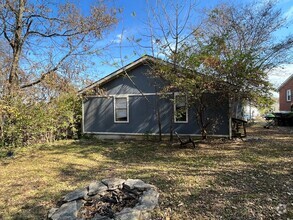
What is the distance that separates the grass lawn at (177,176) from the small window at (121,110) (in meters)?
2.93

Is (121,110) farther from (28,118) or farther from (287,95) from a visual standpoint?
(287,95)

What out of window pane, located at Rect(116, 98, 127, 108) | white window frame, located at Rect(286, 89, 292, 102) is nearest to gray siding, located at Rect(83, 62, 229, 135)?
window pane, located at Rect(116, 98, 127, 108)

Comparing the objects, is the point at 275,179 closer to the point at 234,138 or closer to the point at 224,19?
the point at 234,138

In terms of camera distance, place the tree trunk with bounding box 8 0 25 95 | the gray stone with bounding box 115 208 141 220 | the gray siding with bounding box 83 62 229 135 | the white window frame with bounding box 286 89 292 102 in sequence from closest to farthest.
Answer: the gray stone with bounding box 115 208 141 220 < the tree trunk with bounding box 8 0 25 95 < the gray siding with bounding box 83 62 229 135 < the white window frame with bounding box 286 89 292 102

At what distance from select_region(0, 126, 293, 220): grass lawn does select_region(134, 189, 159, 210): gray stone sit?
0.39 ft

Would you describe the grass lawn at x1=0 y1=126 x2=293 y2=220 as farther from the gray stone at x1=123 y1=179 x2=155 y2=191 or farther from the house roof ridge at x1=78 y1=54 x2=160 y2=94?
the house roof ridge at x1=78 y1=54 x2=160 y2=94

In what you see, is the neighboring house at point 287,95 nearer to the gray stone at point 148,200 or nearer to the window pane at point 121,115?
the window pane at point 121,115

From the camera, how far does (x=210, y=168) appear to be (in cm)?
555

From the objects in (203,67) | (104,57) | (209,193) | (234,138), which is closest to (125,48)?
(104,57)

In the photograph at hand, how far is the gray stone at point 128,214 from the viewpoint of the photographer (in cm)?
290

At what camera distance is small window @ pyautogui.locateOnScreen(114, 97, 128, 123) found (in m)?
11.5

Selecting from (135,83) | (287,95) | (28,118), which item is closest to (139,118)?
(135,83)

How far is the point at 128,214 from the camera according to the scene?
2969 millimetres

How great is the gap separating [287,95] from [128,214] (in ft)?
78.2
